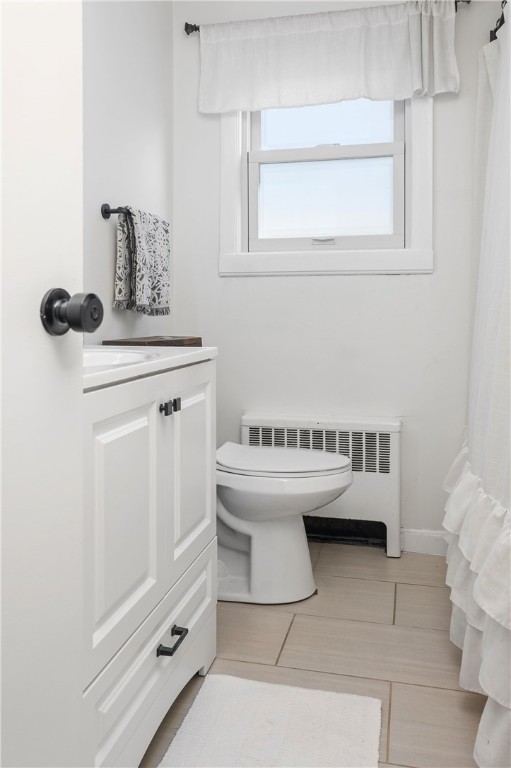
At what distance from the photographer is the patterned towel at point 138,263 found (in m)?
2.11

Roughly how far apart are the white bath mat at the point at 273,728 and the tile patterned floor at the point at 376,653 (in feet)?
0.12

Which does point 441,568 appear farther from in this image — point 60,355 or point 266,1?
point 266,1

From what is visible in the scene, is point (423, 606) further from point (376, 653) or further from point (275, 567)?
point (275, 567)

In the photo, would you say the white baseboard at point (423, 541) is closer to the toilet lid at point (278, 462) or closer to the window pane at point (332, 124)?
the toilet lid at point (278, 462)

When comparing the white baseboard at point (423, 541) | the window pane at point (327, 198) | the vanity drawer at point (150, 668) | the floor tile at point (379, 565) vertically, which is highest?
the window pane at point (327, 198)

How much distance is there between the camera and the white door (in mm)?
561

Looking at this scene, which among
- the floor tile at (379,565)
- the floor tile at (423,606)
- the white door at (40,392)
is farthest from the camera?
the floor tile at (379,565)

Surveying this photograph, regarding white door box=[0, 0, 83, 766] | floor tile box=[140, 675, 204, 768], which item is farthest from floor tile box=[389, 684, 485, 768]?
white door box=[0, 0, 83, 766]

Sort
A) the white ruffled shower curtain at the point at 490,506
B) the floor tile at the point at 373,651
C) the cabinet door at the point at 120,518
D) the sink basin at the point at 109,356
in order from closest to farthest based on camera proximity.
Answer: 1. the cabinet door at the point at 120,518
2. the white ruffled shower curtain at the point at 490,506
3. the sink basin at the point at 109,356
4. the floor tile at the point at 373,651

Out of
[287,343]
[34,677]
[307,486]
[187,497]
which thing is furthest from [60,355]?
[287,343]

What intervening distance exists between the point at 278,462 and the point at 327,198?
120cm

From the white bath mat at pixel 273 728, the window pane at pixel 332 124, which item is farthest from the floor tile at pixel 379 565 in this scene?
the window pane at pixel 332 124

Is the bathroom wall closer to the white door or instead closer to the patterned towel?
the patterned towel

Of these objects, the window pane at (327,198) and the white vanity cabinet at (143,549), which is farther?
the window pane at (327,198)
